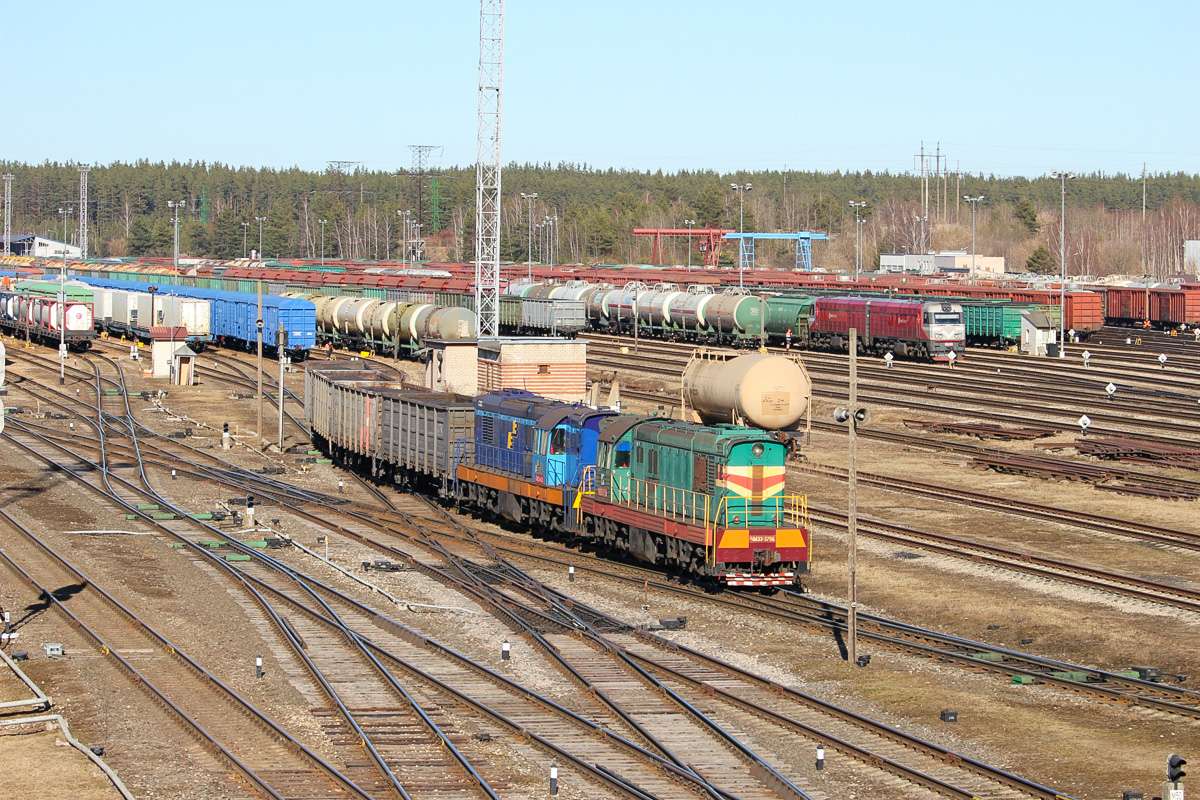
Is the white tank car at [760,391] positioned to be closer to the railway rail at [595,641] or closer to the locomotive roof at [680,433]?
the locomotive roof at [680,433]

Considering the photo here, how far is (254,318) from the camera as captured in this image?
8781 centimetres

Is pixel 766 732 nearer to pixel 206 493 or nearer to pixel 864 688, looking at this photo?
pixel 864 688

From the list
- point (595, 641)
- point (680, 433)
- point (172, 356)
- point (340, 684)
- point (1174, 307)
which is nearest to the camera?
point (340, 684)

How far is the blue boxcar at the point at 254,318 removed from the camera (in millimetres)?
83562

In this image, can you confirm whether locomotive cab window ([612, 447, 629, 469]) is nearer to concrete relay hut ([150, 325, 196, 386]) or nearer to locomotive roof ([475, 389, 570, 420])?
locomotive roof ([475, 389, 570, 420])

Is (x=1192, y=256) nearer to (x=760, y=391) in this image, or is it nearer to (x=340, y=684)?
(x=760, y=391)

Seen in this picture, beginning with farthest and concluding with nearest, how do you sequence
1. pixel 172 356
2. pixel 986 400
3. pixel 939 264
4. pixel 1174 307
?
pixel 939 264 → pixel 1174 307 → pixel 172 356 → pixel 986 400

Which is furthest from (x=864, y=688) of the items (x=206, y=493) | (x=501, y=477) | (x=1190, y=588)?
(x=206, y=493)

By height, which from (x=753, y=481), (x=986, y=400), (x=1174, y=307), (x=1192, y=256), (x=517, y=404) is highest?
(x=1192, y=256)

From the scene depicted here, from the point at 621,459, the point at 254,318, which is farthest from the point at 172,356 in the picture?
the point at 621,459

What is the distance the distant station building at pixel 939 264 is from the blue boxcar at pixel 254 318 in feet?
303

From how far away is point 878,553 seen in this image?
3803cm

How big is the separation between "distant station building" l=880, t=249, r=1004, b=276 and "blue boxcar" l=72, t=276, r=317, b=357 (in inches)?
3634

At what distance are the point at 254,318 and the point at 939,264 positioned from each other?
103 metres
